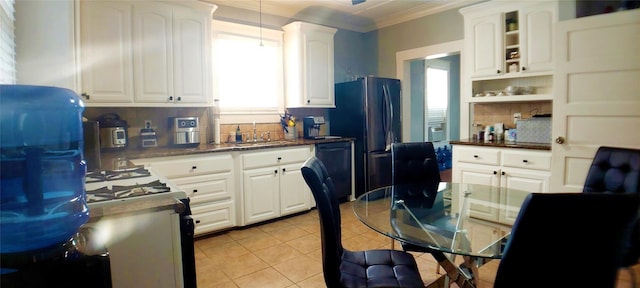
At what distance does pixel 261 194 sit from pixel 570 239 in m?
2.88

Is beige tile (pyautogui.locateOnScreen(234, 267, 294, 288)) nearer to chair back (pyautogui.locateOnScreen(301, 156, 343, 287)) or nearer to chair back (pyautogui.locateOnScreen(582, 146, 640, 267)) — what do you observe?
chair back (pyautogui.locateOnScreen(301, 156, 343, 287))

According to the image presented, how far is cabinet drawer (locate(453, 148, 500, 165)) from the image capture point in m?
3.42

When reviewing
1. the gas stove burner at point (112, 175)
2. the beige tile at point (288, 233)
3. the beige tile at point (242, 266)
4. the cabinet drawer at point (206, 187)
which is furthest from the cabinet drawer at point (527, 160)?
the gas stove burner at point (112, 175)

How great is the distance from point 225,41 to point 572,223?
11.9 feet

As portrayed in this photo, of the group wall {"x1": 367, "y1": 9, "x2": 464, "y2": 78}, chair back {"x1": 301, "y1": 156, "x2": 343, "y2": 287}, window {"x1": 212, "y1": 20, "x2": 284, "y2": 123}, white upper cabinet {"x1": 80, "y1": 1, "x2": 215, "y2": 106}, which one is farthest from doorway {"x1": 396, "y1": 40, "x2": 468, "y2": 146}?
chair back {"x1": 301, "y1": 156, "x2": 343, "y2": 287}

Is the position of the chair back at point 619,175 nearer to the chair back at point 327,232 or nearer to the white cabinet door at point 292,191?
the chair back at point 327,232

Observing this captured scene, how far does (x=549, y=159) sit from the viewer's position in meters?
3.09

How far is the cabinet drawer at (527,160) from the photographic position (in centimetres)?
312

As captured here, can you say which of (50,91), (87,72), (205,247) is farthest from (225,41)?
(50,91)

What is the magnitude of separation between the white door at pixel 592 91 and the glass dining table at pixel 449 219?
867mm

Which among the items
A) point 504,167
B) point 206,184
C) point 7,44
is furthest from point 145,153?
point 504,167

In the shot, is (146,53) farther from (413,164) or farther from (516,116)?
(516,116)

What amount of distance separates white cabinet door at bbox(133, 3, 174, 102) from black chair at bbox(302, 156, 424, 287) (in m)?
2.08

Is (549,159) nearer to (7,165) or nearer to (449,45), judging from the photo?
(449,45)
